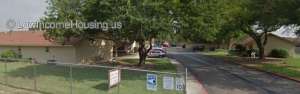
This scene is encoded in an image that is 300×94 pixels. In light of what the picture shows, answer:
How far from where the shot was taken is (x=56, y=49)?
1266 inches

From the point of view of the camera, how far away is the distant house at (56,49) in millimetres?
31406

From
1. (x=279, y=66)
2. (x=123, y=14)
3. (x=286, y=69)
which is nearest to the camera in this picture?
(x=123, y=14)

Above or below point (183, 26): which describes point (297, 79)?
below

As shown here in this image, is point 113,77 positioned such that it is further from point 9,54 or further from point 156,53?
point 156,53

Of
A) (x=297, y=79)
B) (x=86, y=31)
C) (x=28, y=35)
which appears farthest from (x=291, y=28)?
(x=28, y=35)

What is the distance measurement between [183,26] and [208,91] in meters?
6.85

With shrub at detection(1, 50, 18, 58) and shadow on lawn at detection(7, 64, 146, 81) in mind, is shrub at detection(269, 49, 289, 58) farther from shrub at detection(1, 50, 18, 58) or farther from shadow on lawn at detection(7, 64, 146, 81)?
shrub at detection(1, 50, 18, 58)

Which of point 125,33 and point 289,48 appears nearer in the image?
point 125,33

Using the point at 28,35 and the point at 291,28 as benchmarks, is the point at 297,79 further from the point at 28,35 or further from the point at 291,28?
the point at 28,35

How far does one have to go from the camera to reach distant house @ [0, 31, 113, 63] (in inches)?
1236

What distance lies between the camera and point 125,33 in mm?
23375

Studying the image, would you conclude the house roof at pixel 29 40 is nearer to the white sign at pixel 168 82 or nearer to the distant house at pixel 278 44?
the white sign at pixel 168 82

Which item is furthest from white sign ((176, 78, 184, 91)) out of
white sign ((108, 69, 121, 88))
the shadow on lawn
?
the shadow on lawn

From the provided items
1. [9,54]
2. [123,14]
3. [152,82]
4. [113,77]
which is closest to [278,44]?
[9,54]
